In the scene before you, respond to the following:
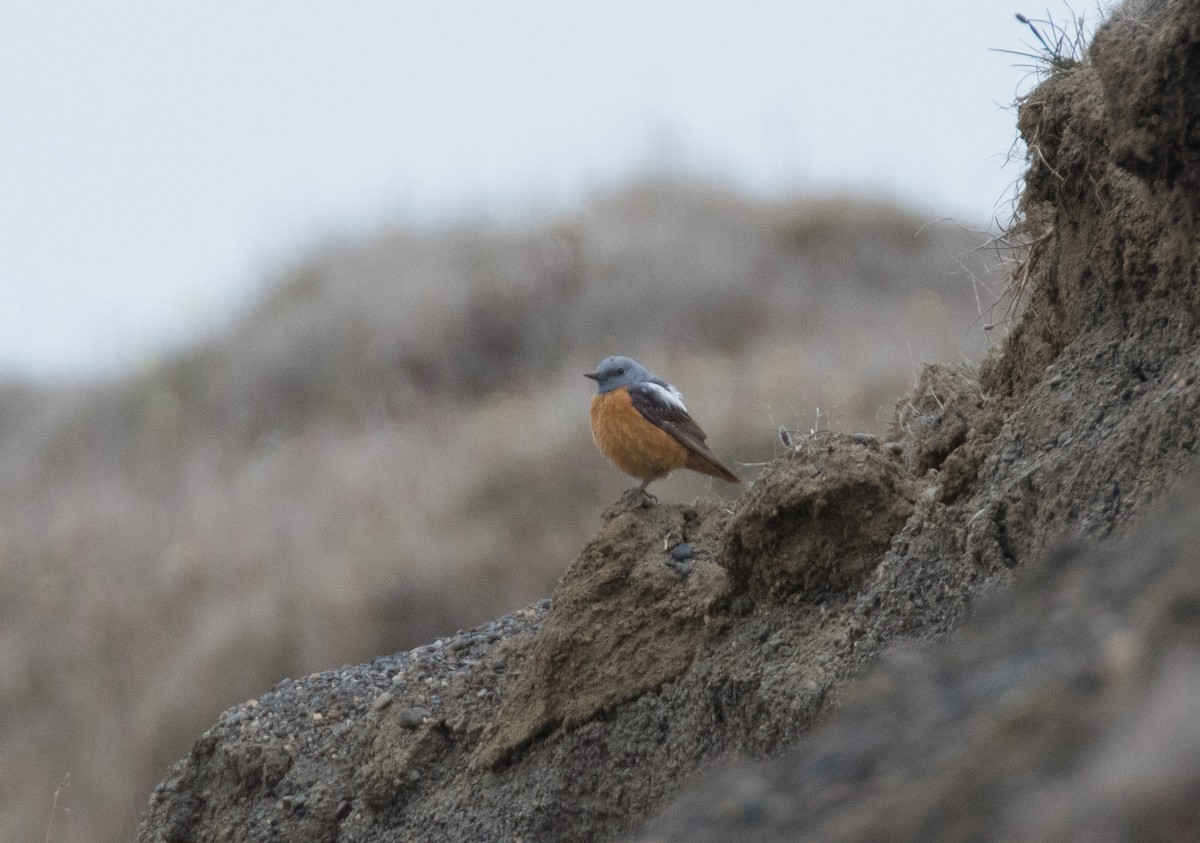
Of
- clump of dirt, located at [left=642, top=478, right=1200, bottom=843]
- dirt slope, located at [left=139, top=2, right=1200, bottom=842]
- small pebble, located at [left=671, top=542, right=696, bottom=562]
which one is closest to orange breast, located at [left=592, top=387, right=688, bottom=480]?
dirt slope, located at [left=139, top=2, right=1200, bottom=842]

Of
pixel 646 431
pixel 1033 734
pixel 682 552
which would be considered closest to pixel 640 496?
pixel 682 552

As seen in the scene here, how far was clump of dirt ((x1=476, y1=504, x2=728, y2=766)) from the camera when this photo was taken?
465 cm

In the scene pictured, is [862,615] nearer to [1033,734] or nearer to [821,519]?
[821,519]

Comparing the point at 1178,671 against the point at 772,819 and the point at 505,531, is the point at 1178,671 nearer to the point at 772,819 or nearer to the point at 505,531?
the point at 772,819

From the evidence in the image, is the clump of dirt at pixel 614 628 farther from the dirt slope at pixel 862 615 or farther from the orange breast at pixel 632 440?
the orange breast at pixel 632 440

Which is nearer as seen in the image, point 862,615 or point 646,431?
point 862,615

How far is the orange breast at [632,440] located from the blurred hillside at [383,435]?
231 centimetres

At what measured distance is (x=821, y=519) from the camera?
14.3ft

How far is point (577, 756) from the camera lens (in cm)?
460

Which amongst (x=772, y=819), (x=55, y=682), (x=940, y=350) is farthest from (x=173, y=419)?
(x=772, y=819)

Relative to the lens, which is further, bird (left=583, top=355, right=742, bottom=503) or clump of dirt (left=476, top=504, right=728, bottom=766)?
bird (left=583, top=355, right=742, bottom=503)

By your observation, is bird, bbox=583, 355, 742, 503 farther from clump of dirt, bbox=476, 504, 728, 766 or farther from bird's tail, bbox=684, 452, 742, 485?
clump of dirt, bbox=476, 504, 728, 766

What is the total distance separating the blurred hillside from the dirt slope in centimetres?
397

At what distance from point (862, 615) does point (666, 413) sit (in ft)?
8.65
